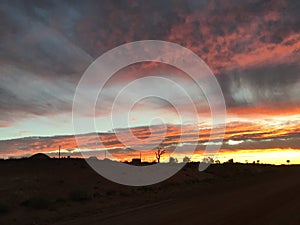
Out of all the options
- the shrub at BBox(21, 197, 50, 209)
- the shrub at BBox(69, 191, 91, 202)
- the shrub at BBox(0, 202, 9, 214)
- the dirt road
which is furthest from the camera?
the shrub at BBox(69, 191, 91, 202)

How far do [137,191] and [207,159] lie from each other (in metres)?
73.6

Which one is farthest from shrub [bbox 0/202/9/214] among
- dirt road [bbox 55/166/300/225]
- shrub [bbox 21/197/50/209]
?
dirt road [bbox 55/166/300/225]

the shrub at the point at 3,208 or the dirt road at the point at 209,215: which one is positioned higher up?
the dirt road at the point at 209,215

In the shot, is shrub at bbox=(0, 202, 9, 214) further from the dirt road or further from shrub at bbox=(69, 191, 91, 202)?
the dirt road

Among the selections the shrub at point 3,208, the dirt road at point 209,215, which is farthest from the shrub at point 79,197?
the dirt road at point 209,215

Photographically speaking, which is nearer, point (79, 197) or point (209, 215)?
point (209, 215)

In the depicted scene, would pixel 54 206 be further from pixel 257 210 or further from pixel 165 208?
pixel 257 210

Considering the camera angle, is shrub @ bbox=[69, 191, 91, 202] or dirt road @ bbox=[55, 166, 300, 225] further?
shrub @ bbox=[69, 191, 91, 202]

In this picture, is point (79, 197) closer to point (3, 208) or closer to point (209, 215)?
point (3, 208)

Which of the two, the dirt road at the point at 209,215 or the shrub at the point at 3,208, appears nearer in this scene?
the dirt road at the point at 209,215

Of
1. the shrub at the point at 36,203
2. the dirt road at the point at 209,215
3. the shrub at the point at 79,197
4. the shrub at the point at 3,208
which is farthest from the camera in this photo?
the shrub at the point at 79,197

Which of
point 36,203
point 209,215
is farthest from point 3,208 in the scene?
point 209,215

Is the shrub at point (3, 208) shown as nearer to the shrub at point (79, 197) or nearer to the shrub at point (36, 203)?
the shrub at point (36, 203)

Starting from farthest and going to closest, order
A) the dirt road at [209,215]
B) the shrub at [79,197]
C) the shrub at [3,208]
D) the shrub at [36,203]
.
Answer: the shrub at [79,197], the shrub at [36,203], the shrub at [3,208], the dirt road at [209,215]
